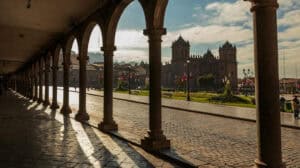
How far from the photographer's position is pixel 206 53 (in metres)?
110

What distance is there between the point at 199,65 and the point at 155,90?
101 meters

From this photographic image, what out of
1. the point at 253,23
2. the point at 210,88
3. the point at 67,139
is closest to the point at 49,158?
the point at 67,139

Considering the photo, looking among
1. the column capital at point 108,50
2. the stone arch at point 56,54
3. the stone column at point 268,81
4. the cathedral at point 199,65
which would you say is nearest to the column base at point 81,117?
the column capital at point 108,50

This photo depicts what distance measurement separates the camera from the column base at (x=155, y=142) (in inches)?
279

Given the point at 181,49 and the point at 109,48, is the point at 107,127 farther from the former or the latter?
the point at 181,49

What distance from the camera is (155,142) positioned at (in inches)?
281

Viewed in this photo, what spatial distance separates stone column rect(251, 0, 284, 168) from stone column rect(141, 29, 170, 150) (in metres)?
3.10

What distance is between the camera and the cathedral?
10450 centimetres

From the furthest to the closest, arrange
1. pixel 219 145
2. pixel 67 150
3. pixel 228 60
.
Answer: pixel 228 60 < pixel 219 145 < pixel 67 150

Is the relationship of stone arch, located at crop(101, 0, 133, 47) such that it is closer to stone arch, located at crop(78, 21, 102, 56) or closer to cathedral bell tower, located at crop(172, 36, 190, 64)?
stone arch, located at crop(78, 21, 102, 56)

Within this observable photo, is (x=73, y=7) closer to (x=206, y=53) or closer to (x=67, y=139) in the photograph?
(x=67, y=139)

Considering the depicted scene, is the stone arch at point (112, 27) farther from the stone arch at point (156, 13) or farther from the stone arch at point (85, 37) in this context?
the stone arch at point (85, 37)

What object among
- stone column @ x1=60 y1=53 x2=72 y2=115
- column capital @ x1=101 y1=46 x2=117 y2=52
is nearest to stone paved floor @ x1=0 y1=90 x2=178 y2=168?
column capital @ x1=101 y1=46 x2=117 y2=52

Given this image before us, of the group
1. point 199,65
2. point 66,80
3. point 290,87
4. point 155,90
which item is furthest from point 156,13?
point 290,87
